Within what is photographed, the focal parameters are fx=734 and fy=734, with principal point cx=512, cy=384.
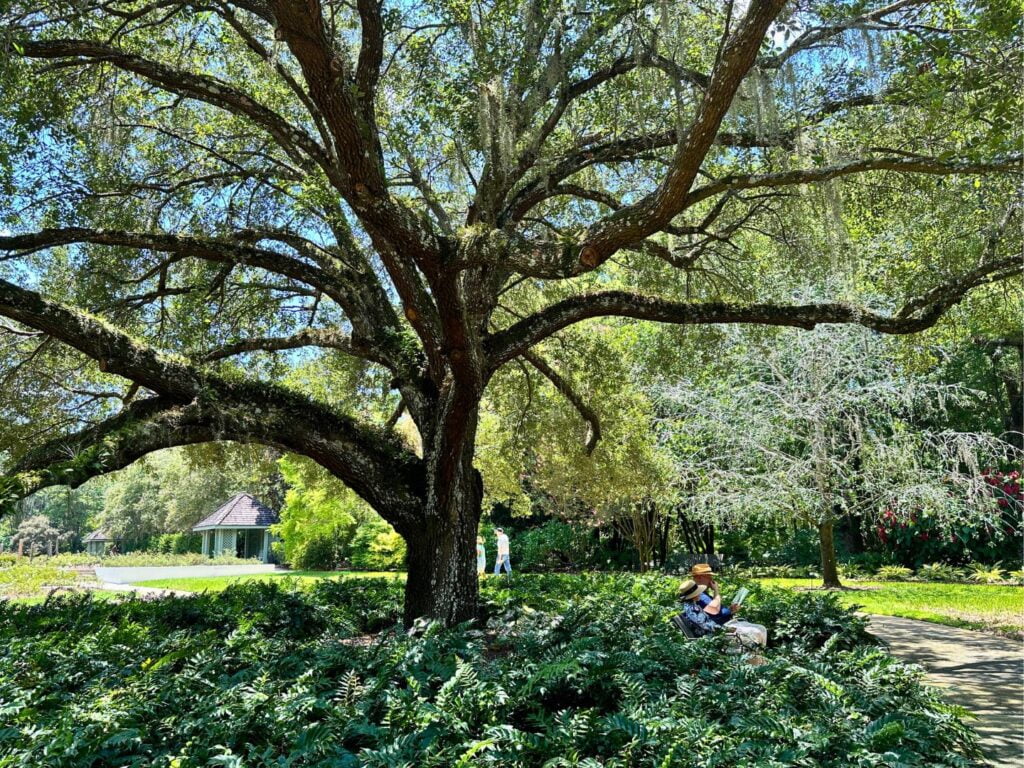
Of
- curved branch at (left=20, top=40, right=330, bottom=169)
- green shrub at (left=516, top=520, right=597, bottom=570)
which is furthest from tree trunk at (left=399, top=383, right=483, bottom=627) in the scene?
green shrub at (left=516, top=520, right=597, bottom=570)

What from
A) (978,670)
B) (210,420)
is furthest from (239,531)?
(978,670)

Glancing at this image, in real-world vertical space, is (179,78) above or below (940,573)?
above

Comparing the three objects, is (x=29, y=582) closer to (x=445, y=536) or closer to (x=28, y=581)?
(x=28, y=581)

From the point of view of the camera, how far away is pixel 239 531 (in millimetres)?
Answer: 40969

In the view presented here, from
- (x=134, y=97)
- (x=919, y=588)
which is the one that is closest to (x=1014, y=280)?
(x=919, y=588)

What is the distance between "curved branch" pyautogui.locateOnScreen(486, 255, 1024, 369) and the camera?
21.4ft

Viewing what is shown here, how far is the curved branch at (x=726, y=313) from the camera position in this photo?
6.54m

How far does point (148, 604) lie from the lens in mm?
→ 8312

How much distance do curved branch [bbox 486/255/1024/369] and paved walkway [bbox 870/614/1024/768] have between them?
3.04m

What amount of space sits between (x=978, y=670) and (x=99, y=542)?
6407cm

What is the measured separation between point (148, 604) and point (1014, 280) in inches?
452

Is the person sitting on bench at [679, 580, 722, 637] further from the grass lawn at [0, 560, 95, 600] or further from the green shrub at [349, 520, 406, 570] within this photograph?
the green shrub at [349, 520, 406, 570]

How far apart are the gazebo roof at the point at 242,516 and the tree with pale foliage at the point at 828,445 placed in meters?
29.8

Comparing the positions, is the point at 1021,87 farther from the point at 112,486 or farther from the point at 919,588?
the point at 112,486
